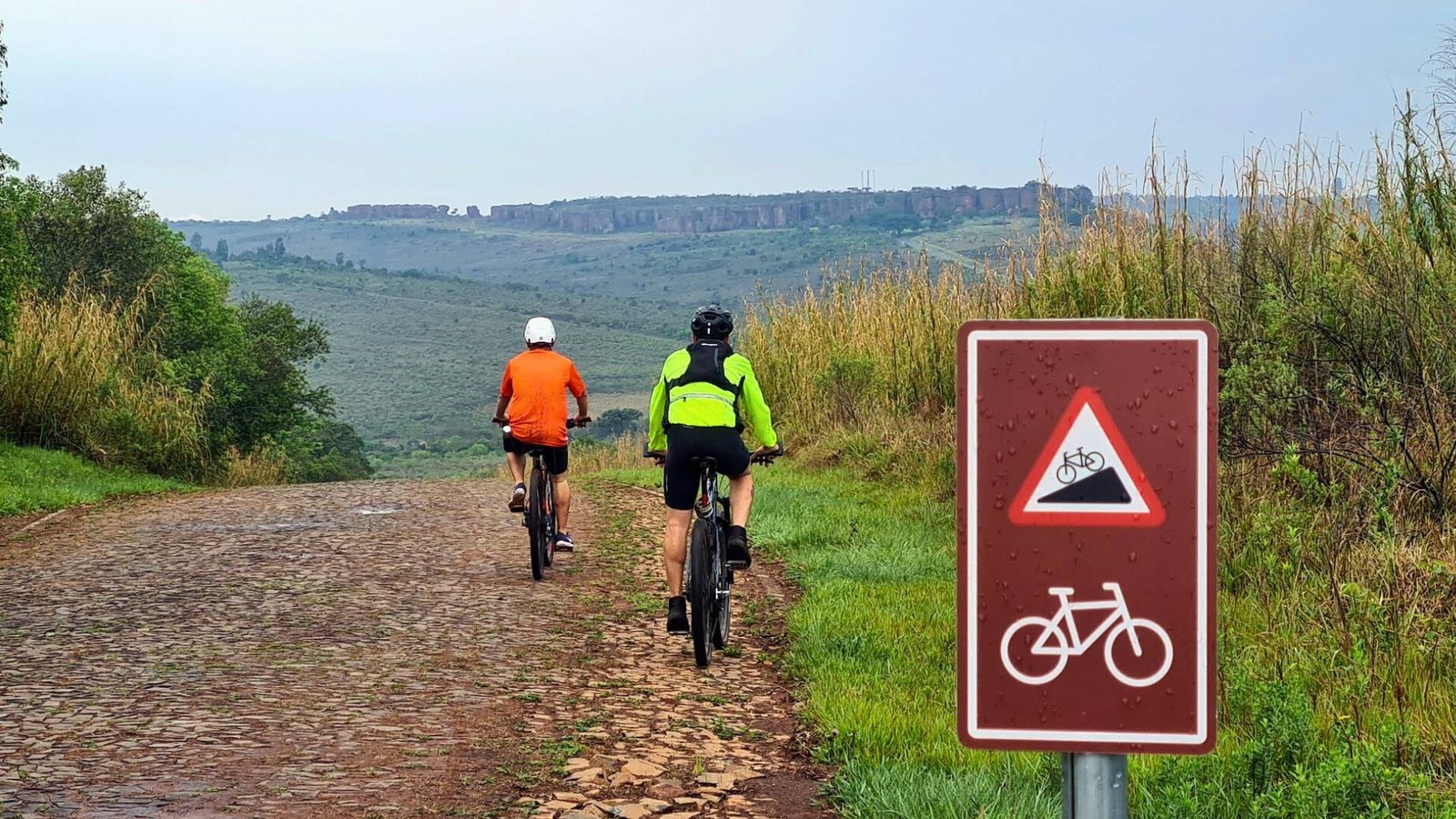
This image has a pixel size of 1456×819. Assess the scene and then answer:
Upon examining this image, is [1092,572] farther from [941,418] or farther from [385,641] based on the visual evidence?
[941,418]

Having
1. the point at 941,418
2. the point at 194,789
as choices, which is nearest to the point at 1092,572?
the point at 194,789

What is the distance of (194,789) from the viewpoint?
515cm

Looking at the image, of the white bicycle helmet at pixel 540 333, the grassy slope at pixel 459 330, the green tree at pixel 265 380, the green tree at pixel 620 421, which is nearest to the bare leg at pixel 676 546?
the white bicycle helmet at pixel 540 333

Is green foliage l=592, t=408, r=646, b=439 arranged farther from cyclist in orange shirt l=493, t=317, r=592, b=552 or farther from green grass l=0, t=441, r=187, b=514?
cyclist in orange shirt l=493, t=317, r=592, b=552

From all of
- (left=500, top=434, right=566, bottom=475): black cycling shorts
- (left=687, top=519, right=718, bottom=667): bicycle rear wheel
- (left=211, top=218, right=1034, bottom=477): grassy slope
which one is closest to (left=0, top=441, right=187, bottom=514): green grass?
(left=500, top=434, right=566, bottom=475): black cycling shorts

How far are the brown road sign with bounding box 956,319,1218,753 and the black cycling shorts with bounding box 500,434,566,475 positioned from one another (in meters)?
9.10

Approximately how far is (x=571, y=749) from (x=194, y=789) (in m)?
1.37

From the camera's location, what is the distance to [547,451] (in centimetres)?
1140

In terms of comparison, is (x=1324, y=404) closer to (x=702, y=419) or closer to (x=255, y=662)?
(x=702, y=419)

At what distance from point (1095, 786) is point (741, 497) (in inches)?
231

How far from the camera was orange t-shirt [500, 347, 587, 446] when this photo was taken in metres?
11.2

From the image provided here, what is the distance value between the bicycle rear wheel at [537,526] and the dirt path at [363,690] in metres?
0.17

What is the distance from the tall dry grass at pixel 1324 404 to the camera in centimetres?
584

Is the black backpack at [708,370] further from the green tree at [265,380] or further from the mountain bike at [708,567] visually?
the green tree at [265,380]
